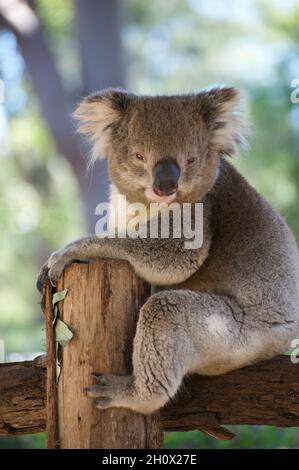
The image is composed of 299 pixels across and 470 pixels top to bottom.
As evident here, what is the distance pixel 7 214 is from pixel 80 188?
635 centimetres

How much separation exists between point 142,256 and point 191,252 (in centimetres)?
35

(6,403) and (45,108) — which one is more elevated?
(45,108)

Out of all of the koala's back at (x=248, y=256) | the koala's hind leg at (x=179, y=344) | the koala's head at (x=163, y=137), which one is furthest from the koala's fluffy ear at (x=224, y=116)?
the koala's hind leg at (x=179, y=344)

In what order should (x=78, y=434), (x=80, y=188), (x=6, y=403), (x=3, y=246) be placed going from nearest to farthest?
1. (x=78, y=434)
2. (x=6, y=403)
3. (x=80, y=188)
4. (x=3, y=246)

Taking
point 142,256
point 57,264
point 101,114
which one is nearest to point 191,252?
point 142,256

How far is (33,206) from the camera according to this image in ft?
65.6

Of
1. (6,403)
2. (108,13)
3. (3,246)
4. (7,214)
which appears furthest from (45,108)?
(6,403)

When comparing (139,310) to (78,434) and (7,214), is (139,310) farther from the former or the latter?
(7,214)

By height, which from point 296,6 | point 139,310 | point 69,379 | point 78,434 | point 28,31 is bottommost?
point 78,434

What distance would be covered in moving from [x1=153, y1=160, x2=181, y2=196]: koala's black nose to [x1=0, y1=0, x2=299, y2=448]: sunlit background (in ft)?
10.6

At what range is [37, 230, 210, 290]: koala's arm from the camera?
4.54 metres

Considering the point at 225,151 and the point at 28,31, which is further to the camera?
the point at 28,31

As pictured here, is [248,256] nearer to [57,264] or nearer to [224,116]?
[224,116]

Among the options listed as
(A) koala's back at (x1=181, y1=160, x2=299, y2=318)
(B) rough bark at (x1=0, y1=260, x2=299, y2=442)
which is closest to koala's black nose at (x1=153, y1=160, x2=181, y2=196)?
(A) koala's back at (x1=181, y1=160, x2=299, y2=318)
